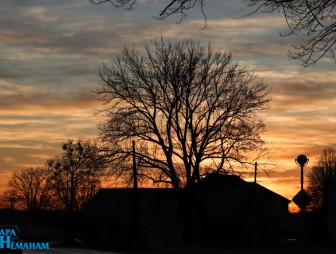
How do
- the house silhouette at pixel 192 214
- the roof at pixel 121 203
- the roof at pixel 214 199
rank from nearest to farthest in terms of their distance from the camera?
the house silhouette at pixel 192 214, the roof at pixel 214 199, the roof at pixel 121 203

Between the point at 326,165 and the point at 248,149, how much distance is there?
61154 millimetres

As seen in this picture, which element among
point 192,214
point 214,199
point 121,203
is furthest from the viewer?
point 121,203

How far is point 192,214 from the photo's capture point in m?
80.5

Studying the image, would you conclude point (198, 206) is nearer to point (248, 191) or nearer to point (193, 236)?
point (193, 236)

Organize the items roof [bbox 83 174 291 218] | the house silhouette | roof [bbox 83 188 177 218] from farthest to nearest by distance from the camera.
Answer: roof [bbox 83 188 177 218] < roof [bbox 83 174 291 218] < the house silhouette

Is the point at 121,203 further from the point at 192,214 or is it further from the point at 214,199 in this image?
the point at 192,214

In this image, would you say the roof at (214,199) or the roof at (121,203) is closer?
the roof at (214,199)

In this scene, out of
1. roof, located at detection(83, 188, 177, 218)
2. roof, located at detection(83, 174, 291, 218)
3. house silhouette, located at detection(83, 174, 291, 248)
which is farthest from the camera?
roof, located at detection(83, 188, 177, 218)

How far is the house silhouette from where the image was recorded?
58.6 metres

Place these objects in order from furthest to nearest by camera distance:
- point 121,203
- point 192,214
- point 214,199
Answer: point 121,203, point 214,199, point 192,214

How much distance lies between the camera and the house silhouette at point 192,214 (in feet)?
192

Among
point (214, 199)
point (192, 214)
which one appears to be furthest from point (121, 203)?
point (192, 214)

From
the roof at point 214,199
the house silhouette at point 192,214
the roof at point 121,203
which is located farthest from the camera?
the roof at point 121,203

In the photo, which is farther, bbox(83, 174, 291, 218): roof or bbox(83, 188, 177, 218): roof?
bbox(83, 188, 177, 218): roof
